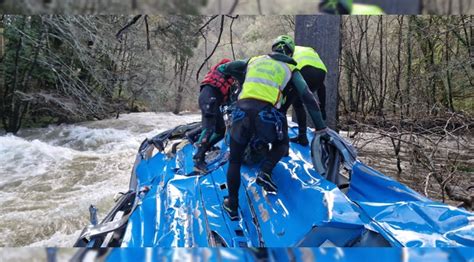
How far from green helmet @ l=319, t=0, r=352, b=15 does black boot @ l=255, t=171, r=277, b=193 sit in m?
0.66

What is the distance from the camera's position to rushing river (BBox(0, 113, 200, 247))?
5.13 feet

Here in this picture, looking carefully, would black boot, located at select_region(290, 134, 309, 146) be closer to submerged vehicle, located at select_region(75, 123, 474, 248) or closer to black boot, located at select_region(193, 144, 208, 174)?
submerged vehicle, located at select_region(75, 123, 474, 248)

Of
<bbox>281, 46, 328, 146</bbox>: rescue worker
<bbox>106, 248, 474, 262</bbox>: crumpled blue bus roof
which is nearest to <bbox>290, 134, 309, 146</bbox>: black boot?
<bbox>281, 46, 328, 146</bbox>: rescue worker

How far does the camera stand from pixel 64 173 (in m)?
2.29

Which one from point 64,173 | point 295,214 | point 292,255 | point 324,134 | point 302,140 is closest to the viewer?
point 292,255

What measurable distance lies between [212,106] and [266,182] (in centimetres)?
48

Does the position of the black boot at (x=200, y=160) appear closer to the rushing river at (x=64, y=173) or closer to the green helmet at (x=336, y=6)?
the rushing river at (x=64, y=173)

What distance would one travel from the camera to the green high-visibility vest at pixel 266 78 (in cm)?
91

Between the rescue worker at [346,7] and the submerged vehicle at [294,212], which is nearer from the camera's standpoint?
the rescue worker at [346,7]

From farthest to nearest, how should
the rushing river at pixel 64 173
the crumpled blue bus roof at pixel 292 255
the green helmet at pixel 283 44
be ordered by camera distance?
the rushing river at pixel 64 173 → the green helmet at pixel 283 44 → the crumpled blue bus roof at pixel 292 255

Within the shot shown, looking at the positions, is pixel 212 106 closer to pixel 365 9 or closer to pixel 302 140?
pixel 302 140

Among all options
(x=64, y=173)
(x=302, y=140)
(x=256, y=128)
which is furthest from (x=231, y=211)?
(x=64, y=173)

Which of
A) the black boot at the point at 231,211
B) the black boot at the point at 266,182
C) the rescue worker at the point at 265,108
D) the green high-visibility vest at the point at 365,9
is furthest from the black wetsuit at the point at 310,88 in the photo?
the green high-visibility vest at the point at 365,9

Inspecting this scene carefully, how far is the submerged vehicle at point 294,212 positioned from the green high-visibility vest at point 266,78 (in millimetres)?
206
